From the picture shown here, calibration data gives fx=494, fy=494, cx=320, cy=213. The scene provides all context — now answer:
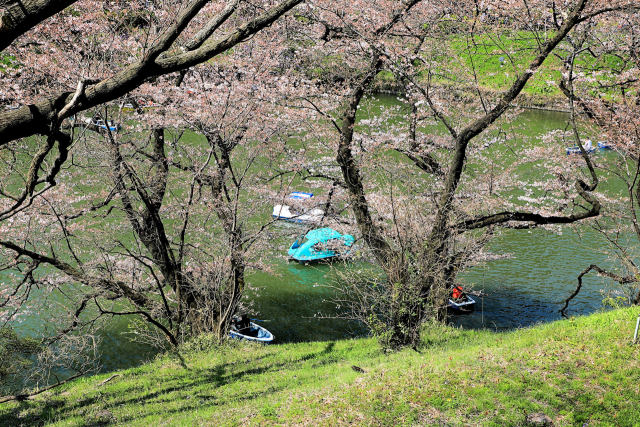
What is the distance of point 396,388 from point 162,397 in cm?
473

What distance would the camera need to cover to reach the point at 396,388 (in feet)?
21.5

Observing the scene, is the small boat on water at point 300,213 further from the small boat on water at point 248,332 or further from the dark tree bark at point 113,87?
the dark tree bark at point 113,87

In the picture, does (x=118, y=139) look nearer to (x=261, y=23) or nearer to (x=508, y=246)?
(x=261, y=23)

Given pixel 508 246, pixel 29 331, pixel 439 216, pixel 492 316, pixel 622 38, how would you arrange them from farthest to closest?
pixel 508 246
pixel 492 316
pixel 29 331
pixel 622 38
pixel 439 216

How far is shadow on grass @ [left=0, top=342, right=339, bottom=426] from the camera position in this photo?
8289 millimetres

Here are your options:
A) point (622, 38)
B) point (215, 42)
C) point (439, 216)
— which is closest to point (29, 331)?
point (439, 216)

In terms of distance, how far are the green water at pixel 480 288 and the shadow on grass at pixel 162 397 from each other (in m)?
3.36

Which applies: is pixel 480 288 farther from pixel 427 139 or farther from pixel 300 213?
pixel 300 213

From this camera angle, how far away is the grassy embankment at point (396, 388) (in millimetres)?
5965

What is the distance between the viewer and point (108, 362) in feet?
44.1

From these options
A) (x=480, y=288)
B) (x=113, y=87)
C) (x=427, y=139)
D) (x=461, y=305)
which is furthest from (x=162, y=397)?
(x=480, y=288)

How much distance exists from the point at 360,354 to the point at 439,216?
11.5 feet

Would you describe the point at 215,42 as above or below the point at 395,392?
above

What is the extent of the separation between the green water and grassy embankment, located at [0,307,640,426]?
11.3 ft
